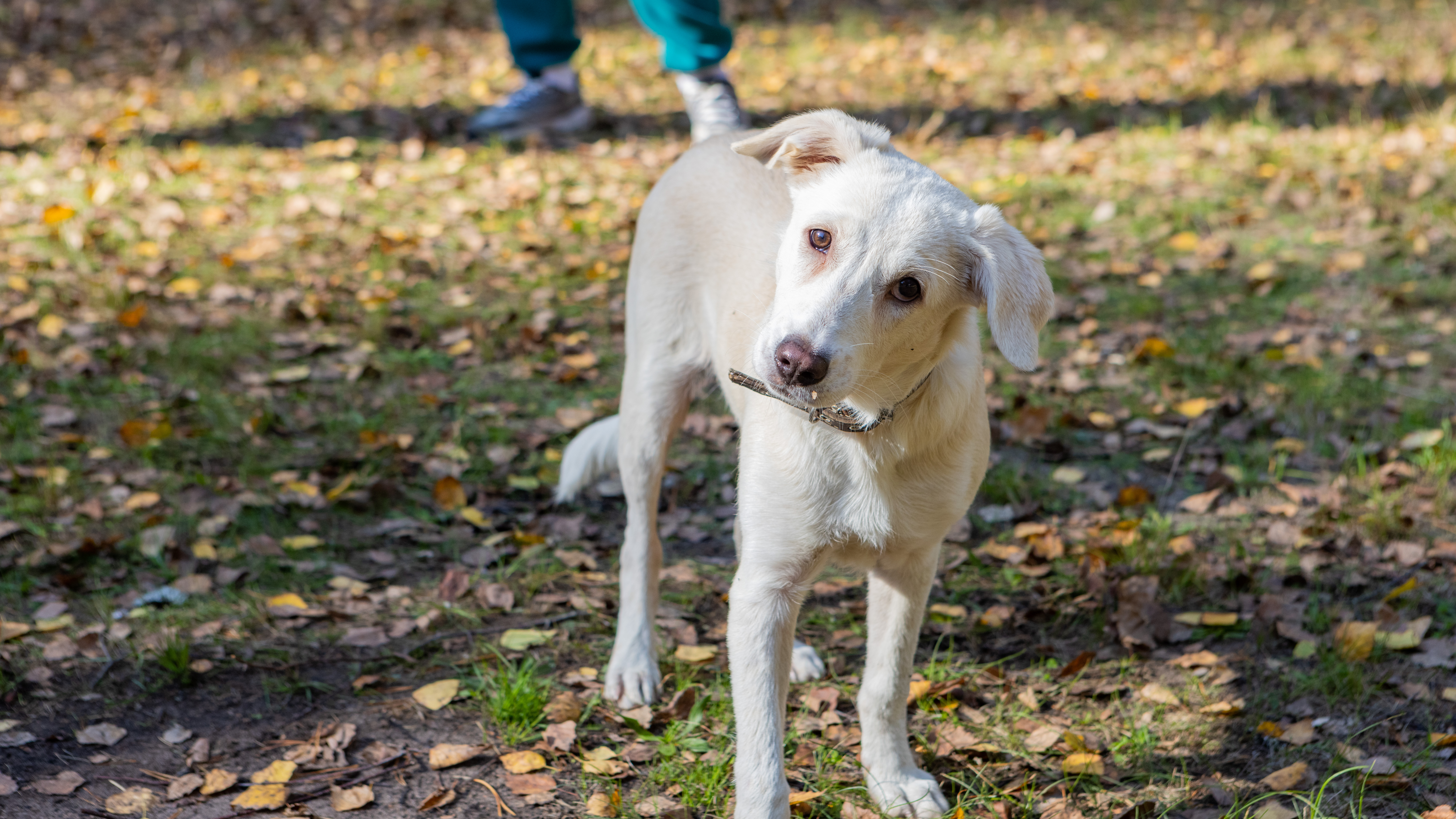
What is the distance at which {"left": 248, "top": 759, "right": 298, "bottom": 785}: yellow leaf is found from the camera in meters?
2.68

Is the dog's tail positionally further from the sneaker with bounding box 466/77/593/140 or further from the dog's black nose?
the sneaker with bounding box 466/77/593/140

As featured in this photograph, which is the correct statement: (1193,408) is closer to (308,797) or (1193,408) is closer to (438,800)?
(438,800)

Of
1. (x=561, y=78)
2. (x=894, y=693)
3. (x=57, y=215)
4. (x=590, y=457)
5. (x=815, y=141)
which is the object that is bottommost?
(x=894, y=693)

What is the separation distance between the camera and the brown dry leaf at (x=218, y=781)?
2.64 metres

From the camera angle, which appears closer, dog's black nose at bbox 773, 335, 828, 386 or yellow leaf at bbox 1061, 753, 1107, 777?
dog's black nose at bbox 773, 335, 828, 386

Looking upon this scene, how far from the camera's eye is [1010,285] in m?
2.16

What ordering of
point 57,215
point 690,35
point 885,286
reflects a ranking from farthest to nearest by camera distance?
point 57,215 < point 690,35 < point 885,286

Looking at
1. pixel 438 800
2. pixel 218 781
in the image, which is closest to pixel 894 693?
pixel 438 800

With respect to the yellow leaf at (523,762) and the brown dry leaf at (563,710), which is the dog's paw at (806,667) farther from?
the yellow leaf at (523,762)

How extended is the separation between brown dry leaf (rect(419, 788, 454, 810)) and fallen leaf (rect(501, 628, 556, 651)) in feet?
2.04

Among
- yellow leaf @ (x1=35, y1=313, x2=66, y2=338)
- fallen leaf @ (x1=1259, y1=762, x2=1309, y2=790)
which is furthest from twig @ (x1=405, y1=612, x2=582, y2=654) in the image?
yellow leaf @ (x1=35, y1=313, x2=66, y2=338)

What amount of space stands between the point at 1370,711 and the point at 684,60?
11.4 feet

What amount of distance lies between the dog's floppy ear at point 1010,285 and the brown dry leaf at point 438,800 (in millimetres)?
1717

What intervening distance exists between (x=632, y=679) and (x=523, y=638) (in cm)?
42
